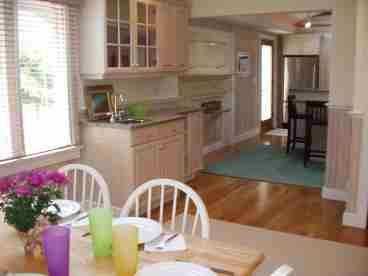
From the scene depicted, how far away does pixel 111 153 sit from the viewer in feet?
13.8

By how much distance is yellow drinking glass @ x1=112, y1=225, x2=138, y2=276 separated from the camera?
1.32 metres

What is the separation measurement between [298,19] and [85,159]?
18.8 ft

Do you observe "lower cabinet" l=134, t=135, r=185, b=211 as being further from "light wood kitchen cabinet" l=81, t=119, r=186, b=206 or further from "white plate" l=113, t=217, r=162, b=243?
"white plate" l=113, t=217, r=162, b=243

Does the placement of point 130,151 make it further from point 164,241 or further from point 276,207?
point 164,241

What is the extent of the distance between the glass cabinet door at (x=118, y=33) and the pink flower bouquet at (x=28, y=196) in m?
2.89

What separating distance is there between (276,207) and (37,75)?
8.90 ft

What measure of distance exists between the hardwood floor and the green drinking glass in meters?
2.75

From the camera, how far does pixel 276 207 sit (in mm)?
4617

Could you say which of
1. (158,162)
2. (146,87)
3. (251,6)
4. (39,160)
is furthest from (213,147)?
(39,160)

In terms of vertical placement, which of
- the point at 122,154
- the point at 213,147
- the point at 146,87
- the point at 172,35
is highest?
the point at 172,35

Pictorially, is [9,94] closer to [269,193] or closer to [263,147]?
[269,193]

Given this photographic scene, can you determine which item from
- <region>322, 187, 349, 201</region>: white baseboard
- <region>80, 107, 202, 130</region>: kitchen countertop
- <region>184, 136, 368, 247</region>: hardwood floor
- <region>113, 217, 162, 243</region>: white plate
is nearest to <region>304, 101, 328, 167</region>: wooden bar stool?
<region>184, 136, 368, 247</region>: hardwood floor

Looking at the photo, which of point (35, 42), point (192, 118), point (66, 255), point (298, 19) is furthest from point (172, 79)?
point (66, 255)

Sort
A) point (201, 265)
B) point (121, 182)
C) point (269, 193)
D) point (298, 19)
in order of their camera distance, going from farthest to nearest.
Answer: point (298, 19), point (269, 193), point (121, 182), point (201, 265)
